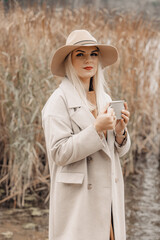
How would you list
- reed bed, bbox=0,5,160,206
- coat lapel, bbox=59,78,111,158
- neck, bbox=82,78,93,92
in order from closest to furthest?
coat lapel, bbox=59,78,111,158, neck, bbox=82,78,93,92, reed bed, bbox=0,5,160,206

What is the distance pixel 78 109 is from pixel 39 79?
76.4 inches

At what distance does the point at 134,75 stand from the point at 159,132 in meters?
1.00

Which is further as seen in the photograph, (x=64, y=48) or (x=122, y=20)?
(x=122, y=20)

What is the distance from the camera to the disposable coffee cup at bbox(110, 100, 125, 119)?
1.80 metres

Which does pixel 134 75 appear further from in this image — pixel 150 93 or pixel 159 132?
pixel 159 132

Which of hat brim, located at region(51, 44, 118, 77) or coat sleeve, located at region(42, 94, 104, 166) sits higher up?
hat brim, located at region(51, 44, 118, 77)

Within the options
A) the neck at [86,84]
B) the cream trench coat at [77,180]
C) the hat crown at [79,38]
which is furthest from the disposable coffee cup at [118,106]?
the hat crown at [79,38]

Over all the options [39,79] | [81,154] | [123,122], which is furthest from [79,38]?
[39,79]

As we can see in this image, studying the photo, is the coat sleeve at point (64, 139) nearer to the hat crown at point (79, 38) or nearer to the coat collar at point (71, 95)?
the coat collar at point (71, 95)

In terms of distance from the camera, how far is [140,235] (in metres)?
3.44

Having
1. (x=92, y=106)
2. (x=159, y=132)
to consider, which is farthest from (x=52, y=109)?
(x=159, y=132)

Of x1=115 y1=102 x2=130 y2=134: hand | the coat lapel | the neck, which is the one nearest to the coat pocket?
A: the coat lapel

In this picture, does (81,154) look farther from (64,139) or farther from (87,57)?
(87,57)

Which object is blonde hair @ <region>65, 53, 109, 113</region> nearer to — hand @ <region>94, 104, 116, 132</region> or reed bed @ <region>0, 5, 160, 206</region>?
hand @ <region>94, 104, 116, 132</region>
